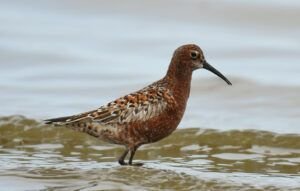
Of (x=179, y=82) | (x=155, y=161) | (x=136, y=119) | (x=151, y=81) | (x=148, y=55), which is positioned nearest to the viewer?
(x=136, y=119)

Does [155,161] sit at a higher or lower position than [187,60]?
lower

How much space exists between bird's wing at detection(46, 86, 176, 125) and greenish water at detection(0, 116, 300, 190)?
501 mm

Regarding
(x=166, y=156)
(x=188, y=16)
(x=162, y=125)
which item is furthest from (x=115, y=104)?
(x=188, y=16)

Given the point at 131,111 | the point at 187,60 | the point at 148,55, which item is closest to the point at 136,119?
the point at 131,111

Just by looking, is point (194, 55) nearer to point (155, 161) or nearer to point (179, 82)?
point (179, 82)

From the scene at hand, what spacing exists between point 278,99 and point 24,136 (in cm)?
358

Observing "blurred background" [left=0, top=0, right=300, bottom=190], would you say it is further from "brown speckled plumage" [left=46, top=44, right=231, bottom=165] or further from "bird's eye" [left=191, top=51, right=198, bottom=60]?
"bird's eye" [left=191, top=51, right=198, bottom=60]

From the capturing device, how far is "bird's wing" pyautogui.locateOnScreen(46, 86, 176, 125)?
1039 cm

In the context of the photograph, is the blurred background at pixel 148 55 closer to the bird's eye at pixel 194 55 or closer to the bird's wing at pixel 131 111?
the bird's eye at pixel 194 55

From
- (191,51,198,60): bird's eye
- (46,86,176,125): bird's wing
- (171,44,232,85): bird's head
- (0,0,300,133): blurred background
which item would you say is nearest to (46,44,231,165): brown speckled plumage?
(46,86,176,125): bird's wing

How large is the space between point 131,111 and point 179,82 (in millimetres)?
649

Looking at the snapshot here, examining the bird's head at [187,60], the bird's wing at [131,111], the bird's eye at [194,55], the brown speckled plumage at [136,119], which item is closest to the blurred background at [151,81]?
the brown speckled plumage at [136,119]

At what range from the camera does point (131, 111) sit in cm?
1042

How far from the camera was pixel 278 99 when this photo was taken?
14180 millimetres
